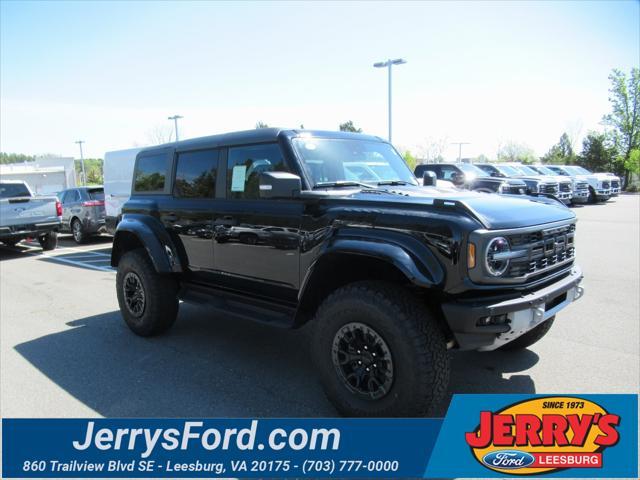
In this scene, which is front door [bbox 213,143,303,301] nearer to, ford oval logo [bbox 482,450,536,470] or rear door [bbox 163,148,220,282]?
rear door [bbox 163,148,220,282]

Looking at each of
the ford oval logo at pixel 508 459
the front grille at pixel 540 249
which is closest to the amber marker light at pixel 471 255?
the front grille at pixel 540 249

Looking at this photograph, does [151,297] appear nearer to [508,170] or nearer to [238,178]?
[238,178]

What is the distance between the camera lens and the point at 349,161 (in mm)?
4129

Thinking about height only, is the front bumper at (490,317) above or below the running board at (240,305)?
above

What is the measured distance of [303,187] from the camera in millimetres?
3646

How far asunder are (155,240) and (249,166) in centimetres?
150

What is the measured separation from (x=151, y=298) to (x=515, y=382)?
3.56 metres

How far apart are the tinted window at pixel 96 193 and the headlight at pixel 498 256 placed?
13.7 m

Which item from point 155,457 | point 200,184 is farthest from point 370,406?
point 200,184

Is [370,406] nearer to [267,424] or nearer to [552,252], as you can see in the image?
[267,424]

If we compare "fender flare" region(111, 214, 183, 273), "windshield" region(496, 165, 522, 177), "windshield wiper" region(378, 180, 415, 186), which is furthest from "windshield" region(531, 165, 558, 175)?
"fender flare" region(111, 214, 183, 273)

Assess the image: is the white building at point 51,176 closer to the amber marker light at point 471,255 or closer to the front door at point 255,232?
the front door at point 255,232

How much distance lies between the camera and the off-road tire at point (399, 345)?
281 cm

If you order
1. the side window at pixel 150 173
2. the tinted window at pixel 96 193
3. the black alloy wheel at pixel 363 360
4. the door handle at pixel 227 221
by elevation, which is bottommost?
the black alloy wheel at pixel 363 360
